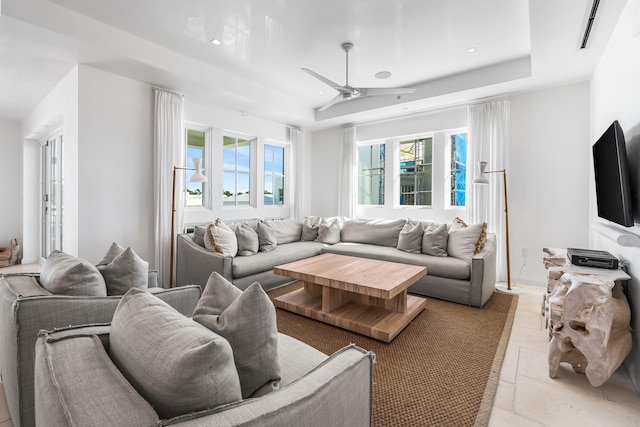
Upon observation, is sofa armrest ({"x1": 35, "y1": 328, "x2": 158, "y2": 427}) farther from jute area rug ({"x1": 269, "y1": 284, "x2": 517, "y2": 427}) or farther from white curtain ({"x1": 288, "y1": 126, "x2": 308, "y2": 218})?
white curtain ({"x1": 288, "y1": 126, "x2": 308, "y2": 218})

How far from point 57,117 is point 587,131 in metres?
6.59

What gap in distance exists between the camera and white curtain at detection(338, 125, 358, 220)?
5609mm

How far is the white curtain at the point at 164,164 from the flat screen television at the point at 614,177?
168 inches

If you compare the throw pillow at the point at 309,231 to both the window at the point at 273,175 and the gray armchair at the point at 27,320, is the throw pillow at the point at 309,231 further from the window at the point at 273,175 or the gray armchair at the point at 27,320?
the gray armchair at the point at 27,320

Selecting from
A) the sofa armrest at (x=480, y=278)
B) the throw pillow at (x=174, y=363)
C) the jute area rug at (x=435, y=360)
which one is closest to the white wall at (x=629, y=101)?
the jute area rug at (x=435, y=360)

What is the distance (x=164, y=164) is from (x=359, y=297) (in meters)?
2.87

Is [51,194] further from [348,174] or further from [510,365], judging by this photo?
[510,365]

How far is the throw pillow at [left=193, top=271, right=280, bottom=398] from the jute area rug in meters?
0.91

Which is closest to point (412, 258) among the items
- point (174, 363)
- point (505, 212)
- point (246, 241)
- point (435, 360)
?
point (505, 212)

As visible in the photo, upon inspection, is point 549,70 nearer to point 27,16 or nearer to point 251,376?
point 251,376

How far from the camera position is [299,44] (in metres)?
3.22

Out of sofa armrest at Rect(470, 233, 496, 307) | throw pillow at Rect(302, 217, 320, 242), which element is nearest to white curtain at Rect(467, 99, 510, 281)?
sofa armrest at Rect(470, 233, 496, 307)

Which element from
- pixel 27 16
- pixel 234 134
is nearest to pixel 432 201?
pixel 234 134

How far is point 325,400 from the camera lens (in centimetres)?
85
